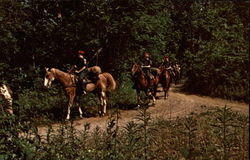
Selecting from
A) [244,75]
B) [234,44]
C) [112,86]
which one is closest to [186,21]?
[234,44]

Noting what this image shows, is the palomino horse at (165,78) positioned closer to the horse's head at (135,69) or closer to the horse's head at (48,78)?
the horse's head at (135,69)

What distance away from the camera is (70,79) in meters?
13.0

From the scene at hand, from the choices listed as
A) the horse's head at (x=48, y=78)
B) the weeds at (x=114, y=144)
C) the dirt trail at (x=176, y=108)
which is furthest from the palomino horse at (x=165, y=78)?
the weeds at (x=114, y=144)

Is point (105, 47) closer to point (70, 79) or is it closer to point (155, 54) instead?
point (155, 54)

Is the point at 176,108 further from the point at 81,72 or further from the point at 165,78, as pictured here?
the point at 81,72

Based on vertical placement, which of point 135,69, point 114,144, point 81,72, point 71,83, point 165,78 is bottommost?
point 114,144

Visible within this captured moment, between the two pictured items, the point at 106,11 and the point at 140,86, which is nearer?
the point at 140,86

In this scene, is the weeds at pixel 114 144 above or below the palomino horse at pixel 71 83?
below

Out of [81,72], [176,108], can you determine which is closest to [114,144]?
[81,72]

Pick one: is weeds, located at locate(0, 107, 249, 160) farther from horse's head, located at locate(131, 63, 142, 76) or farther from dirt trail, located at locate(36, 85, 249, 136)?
horse's head, located at locate(131, 63, 142, 76)

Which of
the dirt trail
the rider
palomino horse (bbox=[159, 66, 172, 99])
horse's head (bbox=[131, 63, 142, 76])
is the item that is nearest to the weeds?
the dirt trail

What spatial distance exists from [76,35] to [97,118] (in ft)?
20.8

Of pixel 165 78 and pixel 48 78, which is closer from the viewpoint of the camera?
pixel 48 78

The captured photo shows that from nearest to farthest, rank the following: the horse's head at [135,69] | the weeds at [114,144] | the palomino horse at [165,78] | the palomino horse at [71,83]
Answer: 1. the weeds at [114,144]
2. the palomino horse at [71,83]
3. the horse's head at [135,69]
4. the palomino horse at [165,78]
